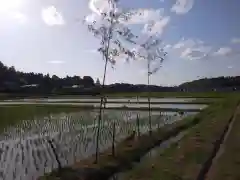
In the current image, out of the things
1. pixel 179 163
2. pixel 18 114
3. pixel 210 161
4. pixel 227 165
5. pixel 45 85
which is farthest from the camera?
pixel 45 85

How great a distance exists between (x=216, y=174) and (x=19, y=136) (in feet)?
34.0

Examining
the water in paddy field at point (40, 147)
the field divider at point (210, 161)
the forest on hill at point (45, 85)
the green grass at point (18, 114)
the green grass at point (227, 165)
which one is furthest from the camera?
the forest on hill at point (45, 85)

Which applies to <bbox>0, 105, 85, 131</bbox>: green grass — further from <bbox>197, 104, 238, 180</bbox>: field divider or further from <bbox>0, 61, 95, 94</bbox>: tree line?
<bbox>0, 61, 95, 94</bbox>: tree line

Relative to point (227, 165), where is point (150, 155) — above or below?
below

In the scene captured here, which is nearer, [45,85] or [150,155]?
[150,155]

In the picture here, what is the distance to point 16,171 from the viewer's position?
30.9 feet

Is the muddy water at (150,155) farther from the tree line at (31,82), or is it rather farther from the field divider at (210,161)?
the tree line at (31,82)

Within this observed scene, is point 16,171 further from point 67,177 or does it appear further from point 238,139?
point 238,139

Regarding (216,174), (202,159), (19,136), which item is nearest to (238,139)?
(202,159)

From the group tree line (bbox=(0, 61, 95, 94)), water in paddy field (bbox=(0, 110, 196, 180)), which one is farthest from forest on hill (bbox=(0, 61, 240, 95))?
water in paddy field (bbox=(0, 110, 196, 180))

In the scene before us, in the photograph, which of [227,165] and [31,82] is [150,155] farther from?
[31,82]

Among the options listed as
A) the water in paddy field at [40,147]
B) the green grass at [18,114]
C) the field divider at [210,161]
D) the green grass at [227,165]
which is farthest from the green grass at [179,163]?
the green grass at [18,114]

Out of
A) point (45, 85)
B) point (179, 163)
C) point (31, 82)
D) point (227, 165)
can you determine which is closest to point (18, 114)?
point (179, 163)

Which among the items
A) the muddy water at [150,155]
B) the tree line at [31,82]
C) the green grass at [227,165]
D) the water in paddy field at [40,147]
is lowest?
the muddy water at [150,155]
